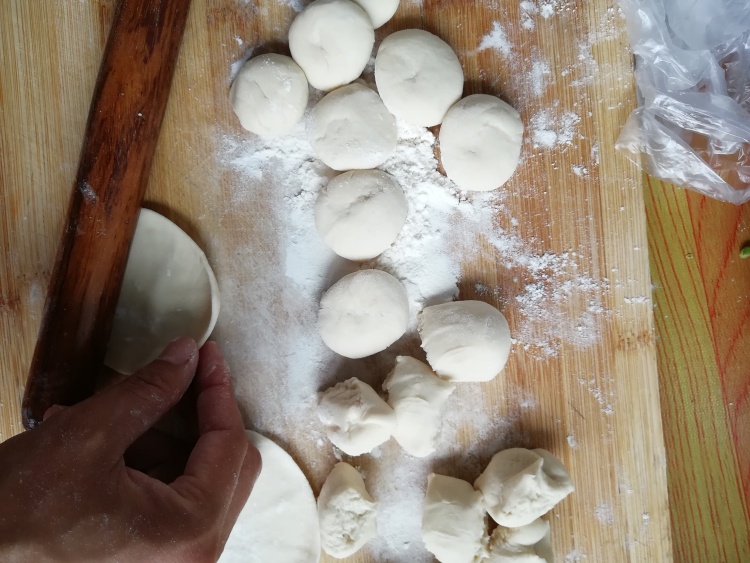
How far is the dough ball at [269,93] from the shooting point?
1474 millimetres

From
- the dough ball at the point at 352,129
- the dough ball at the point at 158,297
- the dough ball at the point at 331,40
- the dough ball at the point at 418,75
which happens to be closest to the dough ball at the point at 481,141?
the dough ball at the point at 418,75

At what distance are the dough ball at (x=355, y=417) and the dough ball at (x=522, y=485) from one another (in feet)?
0.95

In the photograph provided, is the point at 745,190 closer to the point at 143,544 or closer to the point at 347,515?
the point at 347,515

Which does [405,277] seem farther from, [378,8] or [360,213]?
[378,8]

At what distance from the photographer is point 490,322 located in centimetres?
148

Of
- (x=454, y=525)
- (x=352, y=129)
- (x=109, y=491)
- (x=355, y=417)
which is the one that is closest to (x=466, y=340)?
(x=355, y=417)

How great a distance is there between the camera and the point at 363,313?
4.87 feet

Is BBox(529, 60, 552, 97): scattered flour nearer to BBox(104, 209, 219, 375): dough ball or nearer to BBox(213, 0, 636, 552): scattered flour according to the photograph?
BBox(213, 0, 636, 552): scattered flour

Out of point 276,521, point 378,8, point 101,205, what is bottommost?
point 276,521

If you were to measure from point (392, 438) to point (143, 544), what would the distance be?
690mm

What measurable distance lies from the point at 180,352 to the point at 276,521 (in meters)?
0.55

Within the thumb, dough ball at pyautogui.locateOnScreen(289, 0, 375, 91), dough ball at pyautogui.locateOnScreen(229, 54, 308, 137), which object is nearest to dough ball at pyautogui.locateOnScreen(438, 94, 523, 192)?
dough ball at pyautogui.locateOnScreen(289, 0, 375, 91)

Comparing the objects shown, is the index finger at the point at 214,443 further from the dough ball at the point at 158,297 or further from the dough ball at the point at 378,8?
the dough ball at the point at 378,8

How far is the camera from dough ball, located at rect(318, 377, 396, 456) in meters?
1.46
